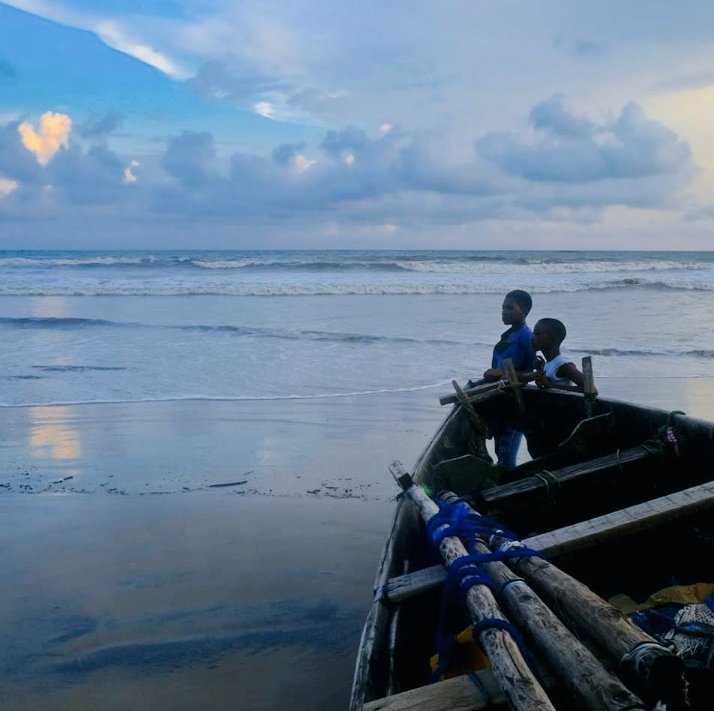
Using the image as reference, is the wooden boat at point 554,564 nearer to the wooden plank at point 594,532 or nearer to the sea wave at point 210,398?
the wooden plank at point 594,532

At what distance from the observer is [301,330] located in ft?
55.4

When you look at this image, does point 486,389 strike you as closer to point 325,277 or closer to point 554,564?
point 554,564

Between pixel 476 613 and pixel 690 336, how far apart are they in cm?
1513

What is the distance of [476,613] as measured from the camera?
2.32m

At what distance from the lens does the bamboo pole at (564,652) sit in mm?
1789

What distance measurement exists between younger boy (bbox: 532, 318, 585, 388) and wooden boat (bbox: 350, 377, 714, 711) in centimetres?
12

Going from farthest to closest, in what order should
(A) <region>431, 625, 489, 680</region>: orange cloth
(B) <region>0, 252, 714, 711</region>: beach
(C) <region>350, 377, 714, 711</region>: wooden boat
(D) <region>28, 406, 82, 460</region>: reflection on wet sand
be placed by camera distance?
1. (D) <region>28, 406, 82, 460</region>: reflection on wet sand
2. (B) <region>0, 252, 714, 711</region>: beach
3. (A) <region>431, 625, 489, 680</region>: orange cloth
4. (C) <region>350, 377, 714, 711</region>: wooden boat

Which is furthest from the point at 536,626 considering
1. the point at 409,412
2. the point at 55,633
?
the point at 409,412

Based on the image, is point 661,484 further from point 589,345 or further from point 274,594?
point 589,345

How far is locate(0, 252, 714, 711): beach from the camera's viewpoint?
374cm

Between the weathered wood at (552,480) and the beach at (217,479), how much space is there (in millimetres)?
973

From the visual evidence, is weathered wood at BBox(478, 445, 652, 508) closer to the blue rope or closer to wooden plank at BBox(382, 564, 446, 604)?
the blue rope

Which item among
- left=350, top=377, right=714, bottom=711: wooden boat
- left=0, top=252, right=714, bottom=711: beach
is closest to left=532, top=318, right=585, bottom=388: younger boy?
left=350, top=377, right=714, bottom=711: wooden boat

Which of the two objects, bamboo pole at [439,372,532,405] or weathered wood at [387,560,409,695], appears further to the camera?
bamboo pole at [439,372,532,405]
